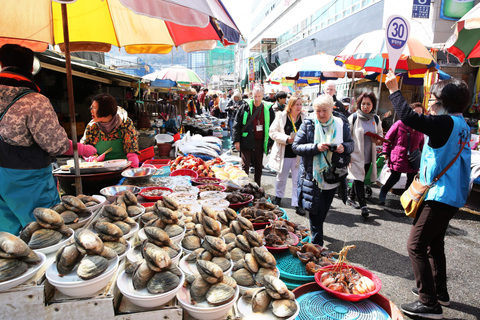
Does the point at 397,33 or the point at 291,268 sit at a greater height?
the point at 397,33

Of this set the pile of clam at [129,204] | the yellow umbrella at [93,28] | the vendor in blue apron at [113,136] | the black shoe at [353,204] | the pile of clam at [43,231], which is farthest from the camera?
the black shoe at [353,204]

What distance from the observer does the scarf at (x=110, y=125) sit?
3.80 metres

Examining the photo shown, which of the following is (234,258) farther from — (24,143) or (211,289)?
(24,143)

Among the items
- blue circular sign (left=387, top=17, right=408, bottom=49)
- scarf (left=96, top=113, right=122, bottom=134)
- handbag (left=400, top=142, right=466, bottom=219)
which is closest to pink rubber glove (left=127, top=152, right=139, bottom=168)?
scarf (left=96, top=113, right=122, bottom=134)

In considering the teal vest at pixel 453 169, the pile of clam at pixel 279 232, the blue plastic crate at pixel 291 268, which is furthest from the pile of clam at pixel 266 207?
the teal vest at pixel 453 169

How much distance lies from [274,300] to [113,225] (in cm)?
93

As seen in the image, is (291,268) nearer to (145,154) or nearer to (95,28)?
(95,28)

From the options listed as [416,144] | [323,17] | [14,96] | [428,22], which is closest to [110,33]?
[14,96]

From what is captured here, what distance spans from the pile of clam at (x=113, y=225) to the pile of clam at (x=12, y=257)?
12.9 inches

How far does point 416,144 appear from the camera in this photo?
557 cm

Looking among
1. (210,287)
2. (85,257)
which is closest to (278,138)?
(210,287)

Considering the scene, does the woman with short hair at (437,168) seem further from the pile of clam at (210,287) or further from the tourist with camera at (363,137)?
the tourist with camera at (363,137)

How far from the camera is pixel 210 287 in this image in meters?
1.34

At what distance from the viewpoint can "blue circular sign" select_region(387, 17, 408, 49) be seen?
4.01m
